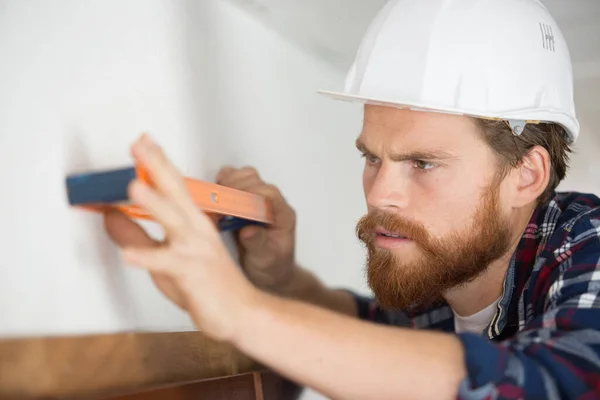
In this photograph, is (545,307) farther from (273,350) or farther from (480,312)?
(273,350)

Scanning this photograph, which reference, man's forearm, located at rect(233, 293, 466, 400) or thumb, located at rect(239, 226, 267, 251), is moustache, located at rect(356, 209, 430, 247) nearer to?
thumb, located at rect(239, 226, 267, 251)

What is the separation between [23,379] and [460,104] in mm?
777

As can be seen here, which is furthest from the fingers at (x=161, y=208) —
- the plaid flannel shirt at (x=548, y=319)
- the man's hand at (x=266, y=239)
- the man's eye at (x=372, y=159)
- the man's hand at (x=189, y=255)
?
the man's eye at (x=372, y=159)

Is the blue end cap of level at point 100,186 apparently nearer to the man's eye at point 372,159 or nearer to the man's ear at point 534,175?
the man's eye at point 372,159

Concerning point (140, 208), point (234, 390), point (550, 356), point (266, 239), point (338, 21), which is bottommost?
point (234, 390)

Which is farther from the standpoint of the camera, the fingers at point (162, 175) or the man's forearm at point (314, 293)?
the man's forearm at point (314, 293)

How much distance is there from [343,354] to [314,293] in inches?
29.3

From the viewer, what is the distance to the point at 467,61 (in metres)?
1.08

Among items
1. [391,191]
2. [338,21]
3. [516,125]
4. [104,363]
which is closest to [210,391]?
[104,363]

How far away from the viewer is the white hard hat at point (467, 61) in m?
1.08

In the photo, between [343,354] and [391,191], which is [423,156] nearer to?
[391,191]

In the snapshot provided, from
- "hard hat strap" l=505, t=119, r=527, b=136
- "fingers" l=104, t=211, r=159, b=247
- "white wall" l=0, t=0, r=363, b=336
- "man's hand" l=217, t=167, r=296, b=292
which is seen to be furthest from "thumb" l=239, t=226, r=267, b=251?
"hard hat strap" l=505, t=119, r=527, b=136

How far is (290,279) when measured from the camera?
1.39 metres

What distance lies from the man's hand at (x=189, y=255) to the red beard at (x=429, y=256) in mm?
483
